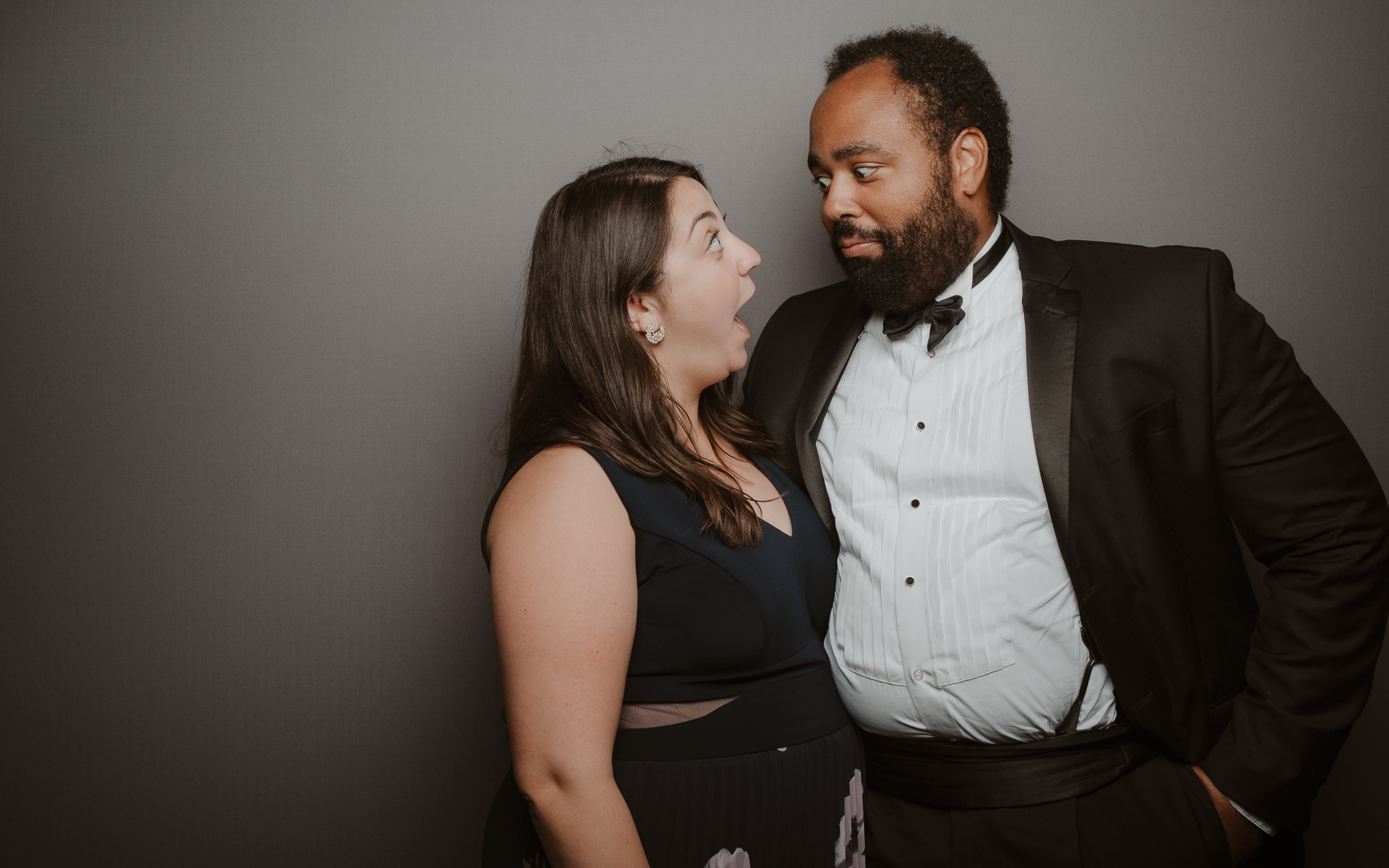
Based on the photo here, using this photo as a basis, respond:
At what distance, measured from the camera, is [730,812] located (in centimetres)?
149

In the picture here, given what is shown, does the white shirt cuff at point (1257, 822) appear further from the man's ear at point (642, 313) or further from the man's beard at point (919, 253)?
the man's ear at point (642, 313)

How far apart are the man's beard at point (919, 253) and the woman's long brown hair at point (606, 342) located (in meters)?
0.44

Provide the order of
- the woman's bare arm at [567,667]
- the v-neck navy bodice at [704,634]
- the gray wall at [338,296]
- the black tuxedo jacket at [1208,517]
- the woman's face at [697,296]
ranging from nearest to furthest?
the woman's bare arm at [567,667], the v-neck navy bodice at [704,634], the black tuxedo jacket at [1208,517], the woman's face at [697,296], the gray wall at [338,296]

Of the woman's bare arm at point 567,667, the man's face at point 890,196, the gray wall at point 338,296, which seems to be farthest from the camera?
the gray wall at point 338,296

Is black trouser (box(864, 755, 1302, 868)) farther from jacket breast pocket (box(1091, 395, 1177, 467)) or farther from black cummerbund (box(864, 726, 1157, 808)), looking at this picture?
jacket breast pocket (box(1091, 395, 1177, 467))

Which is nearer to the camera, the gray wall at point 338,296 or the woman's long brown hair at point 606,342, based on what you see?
the woman's long brown hair at point 606,342

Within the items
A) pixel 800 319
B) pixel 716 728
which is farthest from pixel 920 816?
pixel 800 319

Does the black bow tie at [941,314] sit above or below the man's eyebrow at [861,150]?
below

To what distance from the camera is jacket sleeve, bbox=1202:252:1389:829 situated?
1569mm

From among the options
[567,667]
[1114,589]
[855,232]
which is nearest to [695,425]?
[855,232]

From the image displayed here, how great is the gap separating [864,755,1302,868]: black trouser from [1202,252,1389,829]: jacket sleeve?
0.07 m

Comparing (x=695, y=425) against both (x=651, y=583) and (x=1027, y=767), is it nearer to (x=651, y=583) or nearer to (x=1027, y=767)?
(x=651, y=583)

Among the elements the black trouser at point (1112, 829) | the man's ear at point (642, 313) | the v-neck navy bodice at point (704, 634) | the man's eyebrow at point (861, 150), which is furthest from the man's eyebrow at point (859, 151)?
the black trouser at point (1112, 829)

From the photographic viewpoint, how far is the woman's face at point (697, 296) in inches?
65.9
